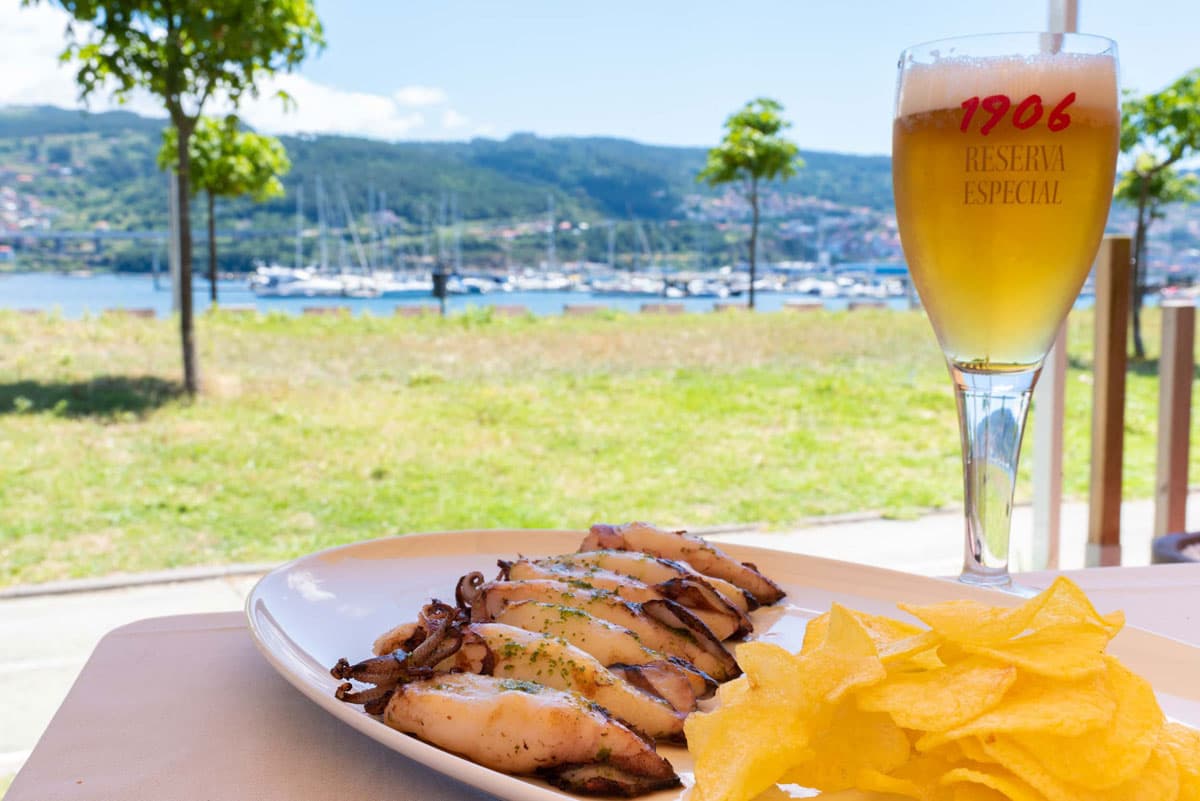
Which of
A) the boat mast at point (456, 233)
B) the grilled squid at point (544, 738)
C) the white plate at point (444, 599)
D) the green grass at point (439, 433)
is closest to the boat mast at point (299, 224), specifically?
the boat mast at point (456, 233)

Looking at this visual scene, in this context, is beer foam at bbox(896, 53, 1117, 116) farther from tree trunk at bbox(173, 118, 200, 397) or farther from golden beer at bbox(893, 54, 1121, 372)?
tree trunk at bbox(173, 118, 200, 397)

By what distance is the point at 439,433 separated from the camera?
19.6ft

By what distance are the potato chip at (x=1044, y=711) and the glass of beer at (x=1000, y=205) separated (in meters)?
0.20

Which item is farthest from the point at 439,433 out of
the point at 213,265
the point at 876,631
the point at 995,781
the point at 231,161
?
the point at 995,781

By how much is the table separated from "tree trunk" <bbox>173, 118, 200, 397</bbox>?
4.98 metres

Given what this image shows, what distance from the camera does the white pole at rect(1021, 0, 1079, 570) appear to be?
8.89 feet

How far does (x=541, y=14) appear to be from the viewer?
1163 centimetres

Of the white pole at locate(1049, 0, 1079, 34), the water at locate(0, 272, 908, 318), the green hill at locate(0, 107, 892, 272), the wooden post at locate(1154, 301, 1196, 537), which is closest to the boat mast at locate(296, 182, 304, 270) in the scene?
the green hill at locate(0, 107, 892, 272)

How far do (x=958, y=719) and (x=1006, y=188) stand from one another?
31 cm

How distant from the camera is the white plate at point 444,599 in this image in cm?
41

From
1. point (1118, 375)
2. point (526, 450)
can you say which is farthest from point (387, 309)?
point (1118, 375)

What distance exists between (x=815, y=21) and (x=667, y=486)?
8.13 meters

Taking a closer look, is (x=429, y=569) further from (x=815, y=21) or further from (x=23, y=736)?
(x=815, y=21)

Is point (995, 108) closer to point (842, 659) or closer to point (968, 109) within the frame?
point (968, 109)
